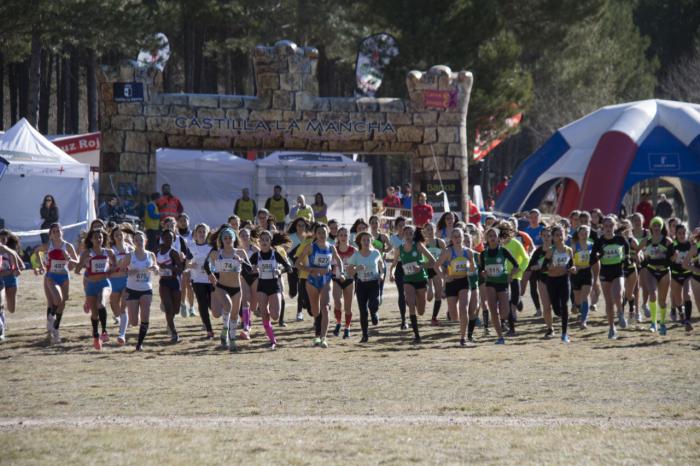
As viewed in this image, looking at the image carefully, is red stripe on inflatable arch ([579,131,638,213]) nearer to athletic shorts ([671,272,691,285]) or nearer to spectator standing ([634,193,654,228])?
spectator standing ([634,193,654,228])

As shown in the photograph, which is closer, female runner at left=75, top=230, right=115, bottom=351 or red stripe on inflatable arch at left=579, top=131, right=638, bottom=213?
female runner at left=75, top=230, right=115, bottom=351

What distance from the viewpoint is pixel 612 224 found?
57.6 feet

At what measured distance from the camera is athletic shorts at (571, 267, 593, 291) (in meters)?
18.2

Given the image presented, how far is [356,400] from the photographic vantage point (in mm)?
12141

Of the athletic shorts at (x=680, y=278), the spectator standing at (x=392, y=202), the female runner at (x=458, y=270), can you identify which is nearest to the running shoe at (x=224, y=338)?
the female runner at (x=458, y=270)

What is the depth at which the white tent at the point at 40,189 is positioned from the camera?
2823cm

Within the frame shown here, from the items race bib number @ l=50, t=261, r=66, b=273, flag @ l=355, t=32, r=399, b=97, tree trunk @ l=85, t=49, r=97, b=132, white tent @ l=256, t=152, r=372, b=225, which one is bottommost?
race bib number @ l=50, t=261, r=66, b=273

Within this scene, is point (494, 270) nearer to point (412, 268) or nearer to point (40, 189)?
point (412, 268)

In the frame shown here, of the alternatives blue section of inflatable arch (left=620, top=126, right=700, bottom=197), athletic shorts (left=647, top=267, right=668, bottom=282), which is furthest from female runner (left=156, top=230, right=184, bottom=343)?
blue section of inflatable arch (left=620, top=126, right=700, bottom=197)

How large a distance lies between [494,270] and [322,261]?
252 cm

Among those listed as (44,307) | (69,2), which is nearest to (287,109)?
(44,307)

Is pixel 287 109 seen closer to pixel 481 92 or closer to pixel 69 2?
pixel 69 2

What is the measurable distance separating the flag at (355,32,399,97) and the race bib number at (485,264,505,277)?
1588cm

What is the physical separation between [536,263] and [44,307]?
10.6m
